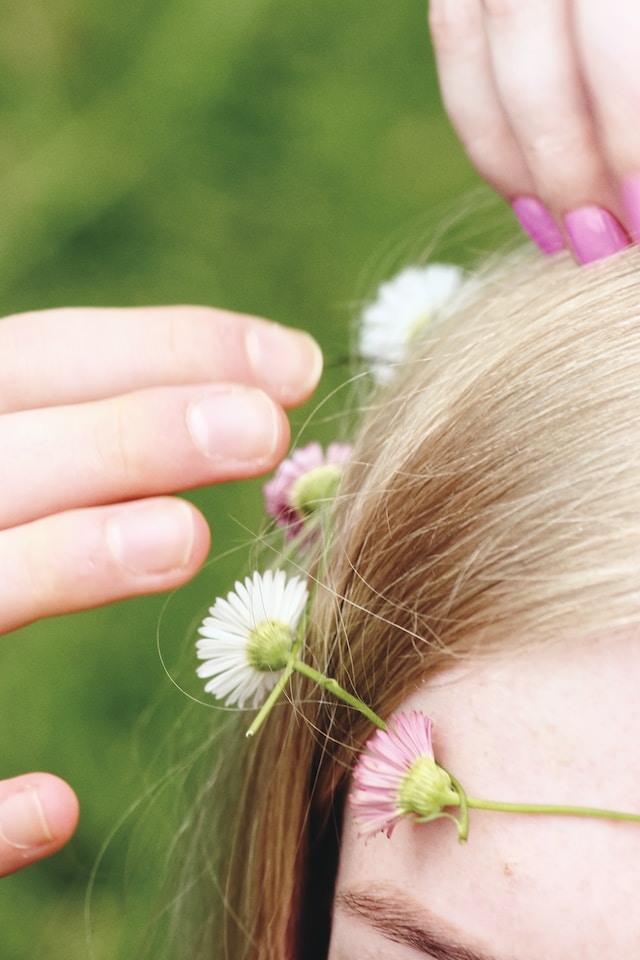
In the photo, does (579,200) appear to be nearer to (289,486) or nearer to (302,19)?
(289,486)

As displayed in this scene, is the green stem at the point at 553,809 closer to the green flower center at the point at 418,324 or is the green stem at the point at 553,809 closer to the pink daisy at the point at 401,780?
the pink daisy at the point at 401,780

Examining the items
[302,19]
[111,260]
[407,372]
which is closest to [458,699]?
[407,372]

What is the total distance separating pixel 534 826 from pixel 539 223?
44 centimetres

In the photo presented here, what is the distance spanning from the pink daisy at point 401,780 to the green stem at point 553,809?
0.02 m

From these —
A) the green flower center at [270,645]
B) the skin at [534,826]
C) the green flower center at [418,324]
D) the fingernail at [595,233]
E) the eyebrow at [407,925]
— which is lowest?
the eyebrow at [407,925]

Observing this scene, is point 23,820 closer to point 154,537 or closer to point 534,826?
point 154,537

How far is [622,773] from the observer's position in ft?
1.86

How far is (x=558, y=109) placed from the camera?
0.69m

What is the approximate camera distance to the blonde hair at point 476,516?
0.62 metres

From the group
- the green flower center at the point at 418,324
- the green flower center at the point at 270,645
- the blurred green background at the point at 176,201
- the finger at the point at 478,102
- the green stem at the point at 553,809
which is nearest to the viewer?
the green stem at the point at 553,809

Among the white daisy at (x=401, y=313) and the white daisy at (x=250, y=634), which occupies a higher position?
the white daisy at (x=401, y=313)

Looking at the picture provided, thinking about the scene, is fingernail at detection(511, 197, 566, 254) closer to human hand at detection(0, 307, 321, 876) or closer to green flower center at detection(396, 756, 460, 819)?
human hand at detection(0, 307, 321, 876)

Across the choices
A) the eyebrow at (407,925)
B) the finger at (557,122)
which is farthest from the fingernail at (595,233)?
the eyebrow at (407,925)

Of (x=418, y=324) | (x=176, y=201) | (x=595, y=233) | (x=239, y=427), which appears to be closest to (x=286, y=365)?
(x=239, y=427)
